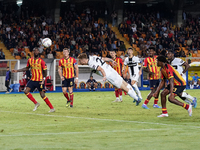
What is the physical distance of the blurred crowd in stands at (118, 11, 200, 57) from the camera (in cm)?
4075

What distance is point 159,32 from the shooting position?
1718 inches

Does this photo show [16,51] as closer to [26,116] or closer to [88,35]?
[88,35]

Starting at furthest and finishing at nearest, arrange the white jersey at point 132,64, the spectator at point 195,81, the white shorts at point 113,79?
the spectator at point 195,81
the white jersey at point 132,64
the white shorts at point 113,79

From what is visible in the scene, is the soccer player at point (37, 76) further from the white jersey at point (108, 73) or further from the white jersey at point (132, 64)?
the white jersey at point (132, 64)

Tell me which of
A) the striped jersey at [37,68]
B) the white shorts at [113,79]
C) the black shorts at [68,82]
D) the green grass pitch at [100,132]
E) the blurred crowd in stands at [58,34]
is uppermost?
the blurred crowd in stands at [58,34]

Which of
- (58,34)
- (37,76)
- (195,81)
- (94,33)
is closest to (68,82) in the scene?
(37,76)

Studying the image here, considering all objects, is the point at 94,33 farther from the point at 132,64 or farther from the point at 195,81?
the point at 132,64

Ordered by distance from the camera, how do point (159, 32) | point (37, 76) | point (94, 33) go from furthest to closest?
1. point (159, 32)
2. point (94, 33)
3. point (37, 76)

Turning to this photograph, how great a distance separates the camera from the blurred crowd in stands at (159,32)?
40.8m

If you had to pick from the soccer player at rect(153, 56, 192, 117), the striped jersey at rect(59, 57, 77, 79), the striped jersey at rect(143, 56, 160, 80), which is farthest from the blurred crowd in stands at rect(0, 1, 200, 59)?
the soccer player at rect(153, 56, 192, 117)

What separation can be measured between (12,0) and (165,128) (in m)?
35.3

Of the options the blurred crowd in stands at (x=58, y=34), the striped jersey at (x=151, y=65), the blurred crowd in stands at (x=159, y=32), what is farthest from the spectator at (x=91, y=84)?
the striped jersey at (x=151, y=65)

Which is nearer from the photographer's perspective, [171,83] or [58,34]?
[171,83]

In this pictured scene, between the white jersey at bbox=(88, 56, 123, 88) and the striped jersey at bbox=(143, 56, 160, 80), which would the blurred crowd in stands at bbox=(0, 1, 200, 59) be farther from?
the white jersey at bbox=(88, 56, 123, 88)
